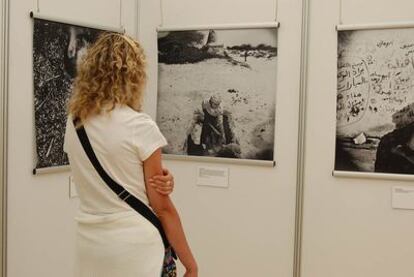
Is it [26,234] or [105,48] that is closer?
[105,48]

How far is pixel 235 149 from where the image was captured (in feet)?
10.9

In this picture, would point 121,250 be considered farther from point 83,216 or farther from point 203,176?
point 203,176

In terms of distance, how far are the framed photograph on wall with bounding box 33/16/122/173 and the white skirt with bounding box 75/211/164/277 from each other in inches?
39.6

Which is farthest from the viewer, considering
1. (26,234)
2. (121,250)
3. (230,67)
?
(230,67)

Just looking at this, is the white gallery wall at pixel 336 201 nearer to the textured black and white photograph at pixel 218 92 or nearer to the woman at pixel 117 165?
the textured black and white photograph at pixel 218 92

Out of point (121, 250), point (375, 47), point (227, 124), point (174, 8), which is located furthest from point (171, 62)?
point (121, 250)

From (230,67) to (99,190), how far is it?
160cm

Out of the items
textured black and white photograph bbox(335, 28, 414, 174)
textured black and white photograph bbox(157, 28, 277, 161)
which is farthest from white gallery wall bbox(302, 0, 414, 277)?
textured black and white photograph bbox(157, 28, 277, 161)

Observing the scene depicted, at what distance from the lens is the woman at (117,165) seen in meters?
1.89

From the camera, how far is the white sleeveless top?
1883 millimetres

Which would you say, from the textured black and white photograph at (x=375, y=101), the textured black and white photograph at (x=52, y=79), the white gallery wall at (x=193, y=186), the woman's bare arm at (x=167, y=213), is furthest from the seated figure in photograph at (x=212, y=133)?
the woman's bare arm at (x=167, y=213)

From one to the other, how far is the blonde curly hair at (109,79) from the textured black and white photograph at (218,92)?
4.46 feet

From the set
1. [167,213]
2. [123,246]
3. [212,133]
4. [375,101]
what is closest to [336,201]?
[375,101]

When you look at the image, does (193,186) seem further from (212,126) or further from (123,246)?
(123,246)
